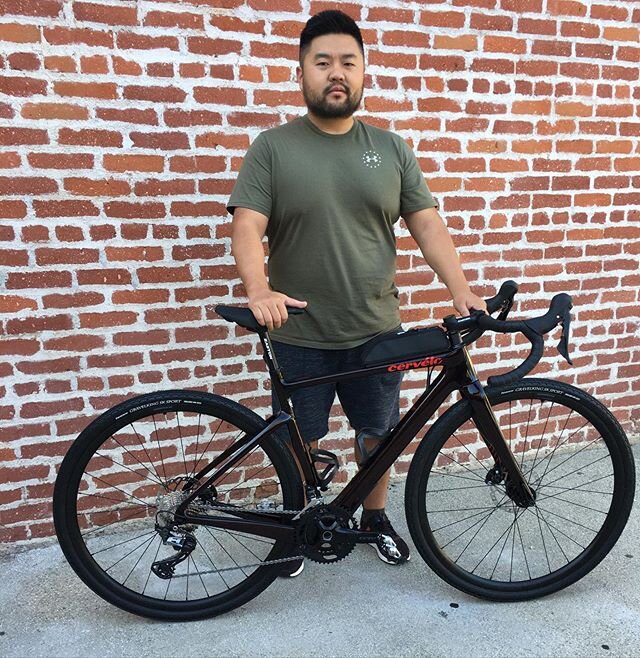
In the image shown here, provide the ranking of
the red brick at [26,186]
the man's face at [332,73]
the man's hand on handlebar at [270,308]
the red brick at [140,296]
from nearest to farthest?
the man's hand on handlebar at [270,308], the man's face at [332,73], the red brick at [26,186], the red brick at [140,296]

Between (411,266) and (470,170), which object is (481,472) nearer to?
(411,266)

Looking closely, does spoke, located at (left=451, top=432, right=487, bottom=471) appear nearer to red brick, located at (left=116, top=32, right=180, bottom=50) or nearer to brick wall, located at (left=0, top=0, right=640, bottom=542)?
brick wall, located at (left=0, top=0, right=640, bottom=542)

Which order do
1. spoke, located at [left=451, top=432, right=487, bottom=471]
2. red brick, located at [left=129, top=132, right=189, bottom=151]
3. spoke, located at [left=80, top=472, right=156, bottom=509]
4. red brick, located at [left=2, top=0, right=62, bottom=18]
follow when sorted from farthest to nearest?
spoke, located at [left=451, top=432, right=487, bottom=471] < spoke, located at [left=80, top=472, right=156, bottom=509] < red brick, located at [left=129, top=132, right=189, bottom=151] < red brick, located at [left=2, top=0, right=62, bottom=18]

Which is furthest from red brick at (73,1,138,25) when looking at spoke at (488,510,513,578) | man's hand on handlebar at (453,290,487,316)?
spoke at (488,510,513,578)

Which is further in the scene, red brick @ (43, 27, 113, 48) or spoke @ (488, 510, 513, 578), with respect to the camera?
spoke @ (488, 510, 513, 578)

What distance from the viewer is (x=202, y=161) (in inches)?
101

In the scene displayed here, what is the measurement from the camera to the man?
2047 millimetres

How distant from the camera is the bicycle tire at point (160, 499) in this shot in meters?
2.08

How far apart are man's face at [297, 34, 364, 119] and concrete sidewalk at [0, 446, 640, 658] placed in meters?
1.78

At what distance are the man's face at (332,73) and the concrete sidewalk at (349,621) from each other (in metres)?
1.78

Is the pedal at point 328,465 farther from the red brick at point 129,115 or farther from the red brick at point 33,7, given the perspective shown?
the red brick at point 33,7

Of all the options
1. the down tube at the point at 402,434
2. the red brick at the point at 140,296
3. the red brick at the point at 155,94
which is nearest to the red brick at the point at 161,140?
the red brick at the point at 155,94

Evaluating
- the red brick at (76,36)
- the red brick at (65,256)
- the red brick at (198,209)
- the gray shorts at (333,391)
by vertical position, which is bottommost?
the gray shorts at (333,391)

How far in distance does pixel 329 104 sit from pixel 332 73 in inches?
3.9
